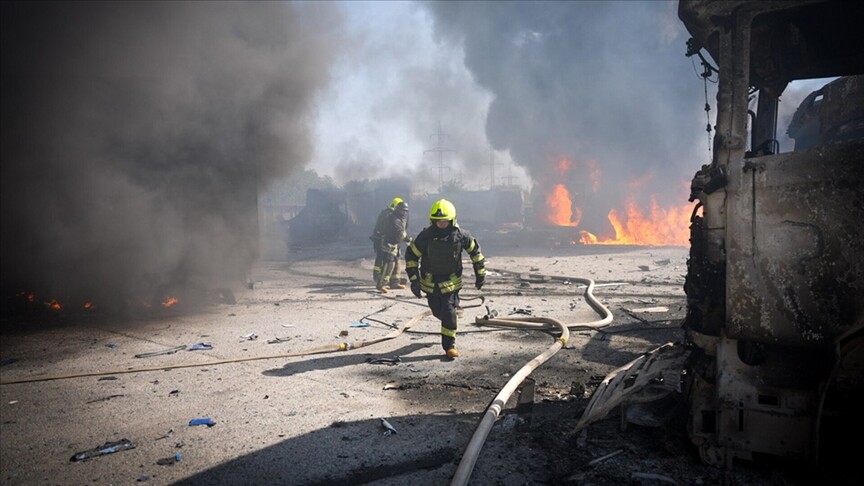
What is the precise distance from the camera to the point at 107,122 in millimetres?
8914

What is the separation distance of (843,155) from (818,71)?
89.5 inches

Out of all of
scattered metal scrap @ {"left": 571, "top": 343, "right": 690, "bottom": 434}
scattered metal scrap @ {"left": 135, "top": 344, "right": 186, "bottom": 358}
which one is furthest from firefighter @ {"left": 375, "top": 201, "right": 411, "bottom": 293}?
scattered metal scrap @ {"left": 571, "top": 343, "right": 690, "bottom": 434}

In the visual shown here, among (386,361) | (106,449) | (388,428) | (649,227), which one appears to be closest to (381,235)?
(386,361)

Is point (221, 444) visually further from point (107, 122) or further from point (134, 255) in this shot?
point (107, 122)

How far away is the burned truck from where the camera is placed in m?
2.21

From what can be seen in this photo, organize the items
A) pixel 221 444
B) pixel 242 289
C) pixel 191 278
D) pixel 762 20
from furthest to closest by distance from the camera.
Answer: pixel 242 289, pixel 191 278, pixel 221 444, pixel 762 20

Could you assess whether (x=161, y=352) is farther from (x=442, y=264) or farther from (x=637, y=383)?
(x=637, y=383)

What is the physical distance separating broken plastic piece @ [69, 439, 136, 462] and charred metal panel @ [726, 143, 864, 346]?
4.07 meters

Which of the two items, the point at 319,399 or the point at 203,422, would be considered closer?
the point at 203,422

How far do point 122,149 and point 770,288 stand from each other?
34.4ft

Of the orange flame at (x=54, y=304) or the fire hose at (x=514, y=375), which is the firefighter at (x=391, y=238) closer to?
the fire hose at (x=514, y=375)

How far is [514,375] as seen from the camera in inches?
163

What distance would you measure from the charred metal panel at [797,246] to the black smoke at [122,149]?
943cm

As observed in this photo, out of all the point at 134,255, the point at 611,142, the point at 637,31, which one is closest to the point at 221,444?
the point at 134,255
